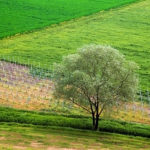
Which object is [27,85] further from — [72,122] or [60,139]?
[60,139]

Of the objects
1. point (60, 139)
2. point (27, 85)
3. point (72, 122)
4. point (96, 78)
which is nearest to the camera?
point (60, 139)

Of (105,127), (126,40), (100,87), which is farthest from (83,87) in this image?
(126,40)

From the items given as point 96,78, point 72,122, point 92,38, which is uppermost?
point 92,38

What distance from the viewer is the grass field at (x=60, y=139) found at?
43.8 m

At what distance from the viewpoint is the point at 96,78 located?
48.3m

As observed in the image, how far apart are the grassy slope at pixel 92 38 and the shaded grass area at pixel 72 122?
1587cm

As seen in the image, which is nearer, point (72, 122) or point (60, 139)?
point (60, 139)

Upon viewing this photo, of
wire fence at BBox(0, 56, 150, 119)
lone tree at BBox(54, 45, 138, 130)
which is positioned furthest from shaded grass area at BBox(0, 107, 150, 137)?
wire fence at BBox(0, 56, 150, 119)

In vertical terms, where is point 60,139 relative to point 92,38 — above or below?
below

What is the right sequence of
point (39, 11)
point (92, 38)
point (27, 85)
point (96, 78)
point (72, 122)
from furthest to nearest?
point (39, 11)
point (92, 38)
point (27, 85)
point (72, 122)
point (96, 78)

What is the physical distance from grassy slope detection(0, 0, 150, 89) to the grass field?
20061mm

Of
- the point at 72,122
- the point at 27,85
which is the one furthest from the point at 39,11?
the point at 72,122

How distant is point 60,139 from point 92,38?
49.6m

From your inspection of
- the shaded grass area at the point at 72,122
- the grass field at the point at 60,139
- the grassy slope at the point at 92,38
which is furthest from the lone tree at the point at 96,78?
the grassy slope at the point at 92,38
